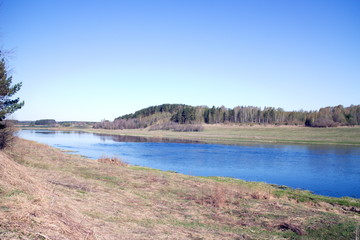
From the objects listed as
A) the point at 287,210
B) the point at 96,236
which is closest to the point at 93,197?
the point at 96,236

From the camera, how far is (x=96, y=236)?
6547 millimetres

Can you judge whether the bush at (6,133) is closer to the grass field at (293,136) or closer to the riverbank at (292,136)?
the riverbank at (292,136)

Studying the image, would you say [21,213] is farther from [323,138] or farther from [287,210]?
[323,138]

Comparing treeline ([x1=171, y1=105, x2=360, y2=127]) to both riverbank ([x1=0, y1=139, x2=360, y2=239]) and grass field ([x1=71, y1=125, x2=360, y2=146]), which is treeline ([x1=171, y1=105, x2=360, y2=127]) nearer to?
grass field ([x1=71, y1=125, x2=360, y2=146])

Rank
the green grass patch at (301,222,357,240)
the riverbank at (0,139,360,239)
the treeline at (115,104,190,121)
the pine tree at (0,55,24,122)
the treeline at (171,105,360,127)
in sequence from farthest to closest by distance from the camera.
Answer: the treeline at (115,104,190,121) < the treeline at (171,105,360,127) < the pine tree at (0,55,24,122) < the green grass patch at (301,222,357,240) < the riverbank at (0,139,360,239)

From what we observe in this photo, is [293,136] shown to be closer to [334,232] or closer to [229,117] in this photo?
[334,232]

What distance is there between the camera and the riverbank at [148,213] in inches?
249

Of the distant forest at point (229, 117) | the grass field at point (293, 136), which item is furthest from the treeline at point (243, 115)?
the grass field at point (293, 136)

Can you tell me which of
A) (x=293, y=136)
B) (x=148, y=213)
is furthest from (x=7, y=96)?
(x=293, y=136)

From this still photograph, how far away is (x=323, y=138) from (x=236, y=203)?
61123mm

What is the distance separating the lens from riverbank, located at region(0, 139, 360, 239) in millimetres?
6320

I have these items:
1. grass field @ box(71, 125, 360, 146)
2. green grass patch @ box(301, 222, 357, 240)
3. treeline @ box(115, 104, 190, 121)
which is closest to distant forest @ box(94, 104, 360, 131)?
treeline @ box(115, 104, 190, 121)

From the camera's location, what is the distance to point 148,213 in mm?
10570

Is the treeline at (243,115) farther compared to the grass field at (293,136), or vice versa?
the treeline at (243,115)
